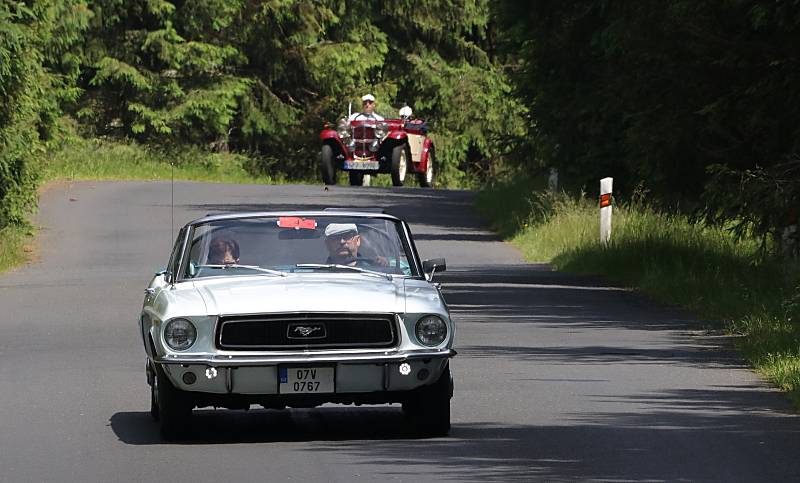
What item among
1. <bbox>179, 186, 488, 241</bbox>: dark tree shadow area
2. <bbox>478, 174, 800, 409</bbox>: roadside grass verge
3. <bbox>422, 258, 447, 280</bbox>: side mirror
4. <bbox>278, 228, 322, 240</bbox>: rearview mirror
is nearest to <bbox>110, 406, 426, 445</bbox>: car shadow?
<bbox>422, 258, 447, 280</bbox>: side mirror

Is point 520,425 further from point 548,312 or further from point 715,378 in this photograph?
point 548,312

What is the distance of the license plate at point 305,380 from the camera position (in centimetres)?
1141

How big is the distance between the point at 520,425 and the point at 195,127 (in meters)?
54.8

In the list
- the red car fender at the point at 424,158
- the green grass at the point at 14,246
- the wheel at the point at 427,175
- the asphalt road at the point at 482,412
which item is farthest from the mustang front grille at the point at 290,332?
the wheel at the point at 427,175

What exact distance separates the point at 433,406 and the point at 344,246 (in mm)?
1364

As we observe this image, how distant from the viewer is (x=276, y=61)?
67.8 meters

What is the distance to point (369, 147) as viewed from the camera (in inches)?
1885

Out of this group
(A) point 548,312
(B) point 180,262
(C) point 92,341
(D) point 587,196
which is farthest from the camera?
(D) point 587,196

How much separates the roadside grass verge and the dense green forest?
0.55 m

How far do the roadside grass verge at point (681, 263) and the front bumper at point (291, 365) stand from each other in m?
2.92

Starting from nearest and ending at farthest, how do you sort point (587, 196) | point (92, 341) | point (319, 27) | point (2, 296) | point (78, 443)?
point (78, 443) < point (92, 341) < point (2, 296) < point (587, 196) < point (319, 27)

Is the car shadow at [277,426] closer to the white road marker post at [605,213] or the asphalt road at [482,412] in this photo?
the asphalt road at [482,412]

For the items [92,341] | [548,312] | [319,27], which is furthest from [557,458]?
[319,27]

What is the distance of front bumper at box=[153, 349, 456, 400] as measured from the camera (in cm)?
1140
